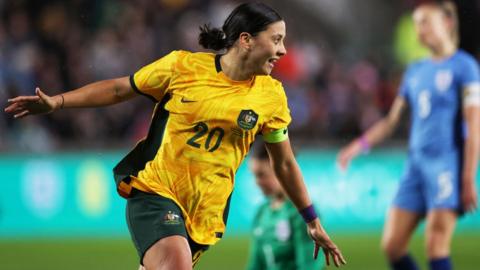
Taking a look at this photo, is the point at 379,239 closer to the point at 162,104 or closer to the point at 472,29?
the point at 472,29

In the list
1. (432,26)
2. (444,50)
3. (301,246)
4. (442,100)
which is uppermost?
(432,26)

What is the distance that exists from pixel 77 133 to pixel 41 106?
941cm

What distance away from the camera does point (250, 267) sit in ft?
→ 22.0

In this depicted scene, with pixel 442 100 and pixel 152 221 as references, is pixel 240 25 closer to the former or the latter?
pixel 152 221

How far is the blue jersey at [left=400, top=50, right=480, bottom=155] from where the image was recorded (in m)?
7.91

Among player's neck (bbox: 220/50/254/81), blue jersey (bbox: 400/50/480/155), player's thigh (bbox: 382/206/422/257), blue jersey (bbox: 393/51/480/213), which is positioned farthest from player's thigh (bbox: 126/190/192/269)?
blue jersey (bbox: 400/50/480/155)

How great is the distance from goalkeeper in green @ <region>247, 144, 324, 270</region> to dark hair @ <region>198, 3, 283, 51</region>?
1221 millimetres

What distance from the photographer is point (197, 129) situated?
18.1ft

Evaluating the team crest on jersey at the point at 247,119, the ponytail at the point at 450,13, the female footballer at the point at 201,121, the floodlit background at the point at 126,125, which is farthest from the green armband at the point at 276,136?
the floodlit background at the point at 126,125

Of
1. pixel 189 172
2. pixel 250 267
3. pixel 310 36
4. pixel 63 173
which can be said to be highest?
pixel 310 36

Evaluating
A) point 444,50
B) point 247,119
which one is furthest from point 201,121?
point 444,50

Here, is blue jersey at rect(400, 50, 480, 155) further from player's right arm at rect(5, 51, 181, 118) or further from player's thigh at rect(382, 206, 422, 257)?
player's right arm at rect(5, 51, 181, 118)

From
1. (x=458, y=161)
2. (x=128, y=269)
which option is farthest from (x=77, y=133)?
(x=458, y=161)

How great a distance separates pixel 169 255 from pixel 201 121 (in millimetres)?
754
